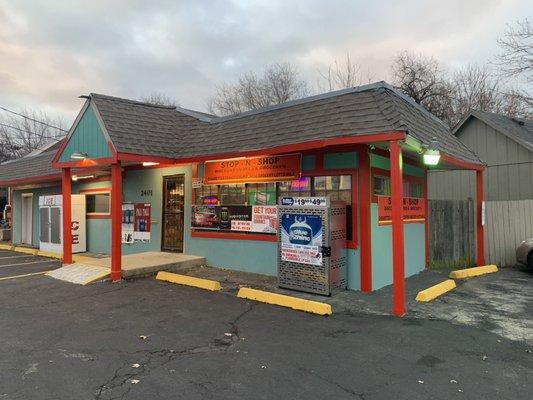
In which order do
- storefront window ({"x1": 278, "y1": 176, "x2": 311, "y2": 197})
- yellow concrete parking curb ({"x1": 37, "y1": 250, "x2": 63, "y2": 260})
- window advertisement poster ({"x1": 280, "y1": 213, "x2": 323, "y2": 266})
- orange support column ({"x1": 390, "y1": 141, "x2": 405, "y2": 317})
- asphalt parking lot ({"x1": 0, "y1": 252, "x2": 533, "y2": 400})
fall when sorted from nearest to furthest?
asphalt parking lot ({"x1": 0, "y1": 252, "x2": 533, "y2": 400}) < orange support column ({"x1": 390, "y1": 141, "x2": 405, "y2": 317}) < window advertisement poster ({"x1": 280, "y1": 213, "x2": 323, "y2": 266}) < storefront window ({"x1": 278, "y1": 176, "x2": 311, "y2": 197}) < yellow concrete parking curb ({"x1": 37, "y1": 250, "x2": 63, "y2": 260})

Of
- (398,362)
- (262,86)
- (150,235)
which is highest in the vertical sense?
(262,86)

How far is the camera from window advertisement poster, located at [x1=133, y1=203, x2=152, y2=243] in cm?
1221

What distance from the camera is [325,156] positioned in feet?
28.7

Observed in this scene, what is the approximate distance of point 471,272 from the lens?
402 inches

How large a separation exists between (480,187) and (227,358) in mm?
9501

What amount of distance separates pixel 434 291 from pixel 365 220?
1.87m

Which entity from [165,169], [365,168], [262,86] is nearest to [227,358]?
[365,168]

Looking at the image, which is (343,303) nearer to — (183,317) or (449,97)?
(183,317)

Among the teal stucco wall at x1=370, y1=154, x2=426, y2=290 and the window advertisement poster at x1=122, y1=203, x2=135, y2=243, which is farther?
the window advertisement poster at x1=122, y1=203, x2=135, y2=243

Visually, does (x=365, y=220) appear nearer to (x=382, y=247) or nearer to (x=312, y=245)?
(x=382, y=247)

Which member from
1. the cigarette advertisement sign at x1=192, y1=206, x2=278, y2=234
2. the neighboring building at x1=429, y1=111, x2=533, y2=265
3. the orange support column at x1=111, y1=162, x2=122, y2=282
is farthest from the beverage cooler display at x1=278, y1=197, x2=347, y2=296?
the neighboring building at x1=429, y1=111, x2=533, y2=265

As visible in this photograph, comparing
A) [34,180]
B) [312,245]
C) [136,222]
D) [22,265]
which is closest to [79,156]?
[136,222]

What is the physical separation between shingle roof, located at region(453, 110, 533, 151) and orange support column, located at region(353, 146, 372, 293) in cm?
1004

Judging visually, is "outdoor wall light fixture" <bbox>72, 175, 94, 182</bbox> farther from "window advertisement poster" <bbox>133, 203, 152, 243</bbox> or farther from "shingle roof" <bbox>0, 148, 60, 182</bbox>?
"window advertisement poster" <bbox>133, 203, 152, 243</bbox>
